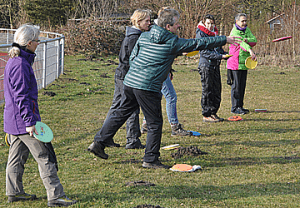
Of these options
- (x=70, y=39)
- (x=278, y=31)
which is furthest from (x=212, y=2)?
(x=70, y=39)

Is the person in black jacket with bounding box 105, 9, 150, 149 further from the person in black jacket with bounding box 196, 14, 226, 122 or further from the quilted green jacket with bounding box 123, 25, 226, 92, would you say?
the person in black jacket with bounding box 196, 14, 226, 122

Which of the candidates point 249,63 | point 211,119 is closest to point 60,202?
point 211,119

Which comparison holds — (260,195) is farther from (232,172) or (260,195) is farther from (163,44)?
(163,44)

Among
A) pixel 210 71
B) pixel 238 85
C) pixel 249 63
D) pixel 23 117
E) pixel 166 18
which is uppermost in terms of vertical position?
pixel 166 18

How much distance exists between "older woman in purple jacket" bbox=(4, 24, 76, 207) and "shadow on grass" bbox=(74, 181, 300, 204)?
0.48 meters

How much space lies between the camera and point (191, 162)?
17.6 ft

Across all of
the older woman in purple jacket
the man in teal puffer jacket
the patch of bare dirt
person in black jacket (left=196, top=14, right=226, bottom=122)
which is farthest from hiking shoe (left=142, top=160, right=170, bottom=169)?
person in black jacket (left=196, top=14, right=226, bottom=122)

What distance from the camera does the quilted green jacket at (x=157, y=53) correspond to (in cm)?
454

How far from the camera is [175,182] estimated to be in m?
4.54

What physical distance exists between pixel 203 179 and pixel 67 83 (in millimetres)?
9020

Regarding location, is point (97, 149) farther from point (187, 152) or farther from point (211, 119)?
point (211, 119)

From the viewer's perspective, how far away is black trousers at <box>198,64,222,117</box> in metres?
7.60

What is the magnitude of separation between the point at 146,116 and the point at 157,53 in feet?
2.74

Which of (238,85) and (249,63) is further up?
(249,63)
